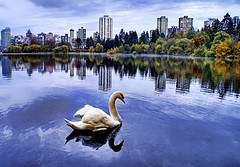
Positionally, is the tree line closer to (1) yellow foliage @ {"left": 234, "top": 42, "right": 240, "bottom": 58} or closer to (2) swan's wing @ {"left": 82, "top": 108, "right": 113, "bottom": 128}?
(1) yellow foliage @ {"left": 234, "top": 42, "right": 240, "bottom": 58}

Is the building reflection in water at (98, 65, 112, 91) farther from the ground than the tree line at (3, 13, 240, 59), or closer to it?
closer to it

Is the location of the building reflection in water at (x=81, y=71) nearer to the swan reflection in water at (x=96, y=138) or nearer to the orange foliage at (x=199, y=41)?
the swan reflection in water at (x=96, y=138)

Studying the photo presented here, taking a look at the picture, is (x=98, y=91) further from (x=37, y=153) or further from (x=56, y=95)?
(x=37, y=153)

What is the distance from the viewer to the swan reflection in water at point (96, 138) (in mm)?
12545

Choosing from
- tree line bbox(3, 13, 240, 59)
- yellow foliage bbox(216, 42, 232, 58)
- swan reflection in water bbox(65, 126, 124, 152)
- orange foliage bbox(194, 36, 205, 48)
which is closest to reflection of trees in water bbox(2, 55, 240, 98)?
swan reflection in water bbox(65, 126, 124, 152)

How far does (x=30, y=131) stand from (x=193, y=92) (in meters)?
15.2

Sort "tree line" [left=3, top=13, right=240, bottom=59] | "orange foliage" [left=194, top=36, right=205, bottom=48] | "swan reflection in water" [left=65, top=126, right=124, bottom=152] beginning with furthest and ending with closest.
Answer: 1. "orange foliage" [left=194, top=36, right=205, bottom=48]
2. "tree line" [left=3, top=13, right=240, bottom=59]
3. "swan reflection in water" [left=65, top=126, right=124, bottom=152]

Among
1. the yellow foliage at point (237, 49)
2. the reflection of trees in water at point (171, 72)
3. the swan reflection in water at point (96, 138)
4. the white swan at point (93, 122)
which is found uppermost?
the yellow foliage at point (237, 49)

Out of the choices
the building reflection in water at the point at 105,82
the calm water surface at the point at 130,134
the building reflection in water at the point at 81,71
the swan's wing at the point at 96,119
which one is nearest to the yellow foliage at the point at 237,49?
the building reflection in water at the point at 81,71

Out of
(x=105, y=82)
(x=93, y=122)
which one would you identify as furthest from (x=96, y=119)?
(x=105, y=82)

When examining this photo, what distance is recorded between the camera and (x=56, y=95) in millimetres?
22688

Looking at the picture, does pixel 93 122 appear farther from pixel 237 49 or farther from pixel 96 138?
pixel 237 49

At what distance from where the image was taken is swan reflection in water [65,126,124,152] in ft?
41.2

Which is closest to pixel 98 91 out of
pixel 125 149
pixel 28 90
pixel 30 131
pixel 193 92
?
pixel 28 90
